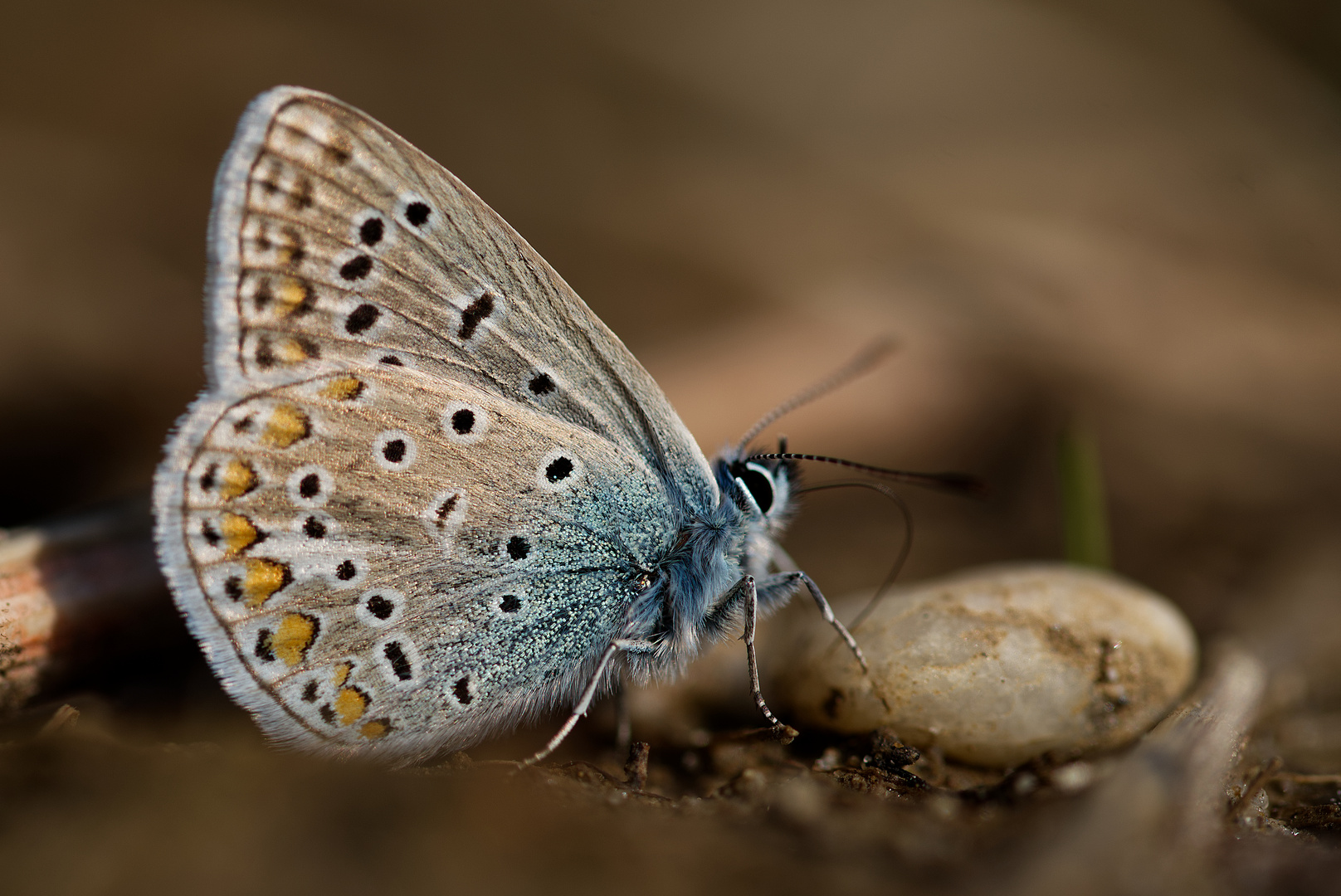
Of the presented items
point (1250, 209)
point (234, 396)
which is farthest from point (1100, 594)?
point (1250, 209)

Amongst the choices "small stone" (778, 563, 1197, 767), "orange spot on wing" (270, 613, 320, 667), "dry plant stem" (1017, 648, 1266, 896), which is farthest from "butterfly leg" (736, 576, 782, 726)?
"orange spot on wing" (270, 613, 320, 667)

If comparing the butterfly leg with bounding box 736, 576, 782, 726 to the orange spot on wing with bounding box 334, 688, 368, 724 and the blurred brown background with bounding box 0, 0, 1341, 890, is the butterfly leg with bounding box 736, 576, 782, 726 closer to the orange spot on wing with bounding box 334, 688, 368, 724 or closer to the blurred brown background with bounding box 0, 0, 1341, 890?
the orange spot on wing with bounding box 334, 688, 368, 724

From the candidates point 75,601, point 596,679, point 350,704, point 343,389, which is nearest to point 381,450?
point 343,389

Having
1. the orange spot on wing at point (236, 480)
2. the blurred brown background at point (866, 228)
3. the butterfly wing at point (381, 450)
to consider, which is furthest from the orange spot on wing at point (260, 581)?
the blurred brown background at point (866, 228)

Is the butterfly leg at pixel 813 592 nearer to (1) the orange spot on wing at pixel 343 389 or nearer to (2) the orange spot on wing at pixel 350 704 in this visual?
(2) the orange spot on wing at pixel 350 704

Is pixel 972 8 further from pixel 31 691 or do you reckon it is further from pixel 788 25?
pixel 31 691

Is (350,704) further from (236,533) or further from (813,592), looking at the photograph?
(813,592)
